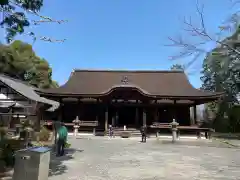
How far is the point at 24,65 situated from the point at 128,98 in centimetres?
2570

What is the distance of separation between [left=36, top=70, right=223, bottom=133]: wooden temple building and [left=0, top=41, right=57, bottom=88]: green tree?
1712 cm

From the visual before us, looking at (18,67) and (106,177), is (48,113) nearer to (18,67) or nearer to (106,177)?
(18,67)

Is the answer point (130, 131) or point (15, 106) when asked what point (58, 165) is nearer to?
point (130, 131)

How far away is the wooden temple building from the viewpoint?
Result: 22438 mm

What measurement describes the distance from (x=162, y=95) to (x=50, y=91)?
426 inches

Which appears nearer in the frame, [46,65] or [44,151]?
[44,151]

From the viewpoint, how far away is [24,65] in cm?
4144

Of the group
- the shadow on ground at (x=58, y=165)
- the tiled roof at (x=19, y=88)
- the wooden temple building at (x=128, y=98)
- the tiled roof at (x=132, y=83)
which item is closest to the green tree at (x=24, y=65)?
the tiled roof at (x=19, y=88)

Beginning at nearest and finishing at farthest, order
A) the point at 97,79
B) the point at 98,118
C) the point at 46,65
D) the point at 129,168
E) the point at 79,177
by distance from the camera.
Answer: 1. the point at 79,177
2. the point at 129,168
3. the point at 98,118
4. the point at 97,79
5. the point at 46,65

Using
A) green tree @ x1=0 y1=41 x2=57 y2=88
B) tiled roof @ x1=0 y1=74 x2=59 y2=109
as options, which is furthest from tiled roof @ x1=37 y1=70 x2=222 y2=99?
green tree @ x1=0 y1=41 x2=57 y2=88

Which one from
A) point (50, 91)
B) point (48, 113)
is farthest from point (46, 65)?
point (50, 91)

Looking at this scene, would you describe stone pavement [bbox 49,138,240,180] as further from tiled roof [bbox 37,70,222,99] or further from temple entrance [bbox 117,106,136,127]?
temple entrance [bbox 117,106,136,127]

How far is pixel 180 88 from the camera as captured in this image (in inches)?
1005

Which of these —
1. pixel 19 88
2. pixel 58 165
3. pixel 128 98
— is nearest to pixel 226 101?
pixel 128 98
